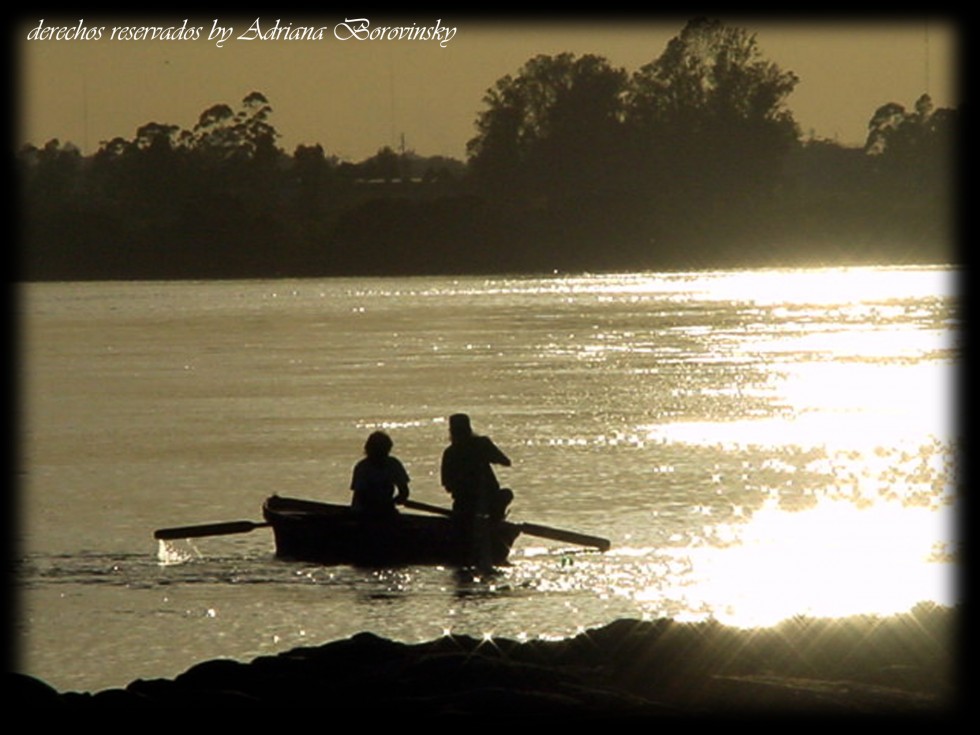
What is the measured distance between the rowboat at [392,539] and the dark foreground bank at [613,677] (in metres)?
7.09

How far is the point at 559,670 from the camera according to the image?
38.9 ft

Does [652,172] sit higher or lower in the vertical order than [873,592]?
higher

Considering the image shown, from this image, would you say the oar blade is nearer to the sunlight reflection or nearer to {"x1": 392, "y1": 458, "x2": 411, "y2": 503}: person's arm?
the sunlight reflection

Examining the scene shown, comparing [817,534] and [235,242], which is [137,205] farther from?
[817,534]

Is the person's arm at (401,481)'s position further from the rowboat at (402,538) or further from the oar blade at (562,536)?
the oar blade at (562,536)

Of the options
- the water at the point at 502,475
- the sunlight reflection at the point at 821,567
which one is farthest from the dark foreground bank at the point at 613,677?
the sunlight reflection at the point at 821,567

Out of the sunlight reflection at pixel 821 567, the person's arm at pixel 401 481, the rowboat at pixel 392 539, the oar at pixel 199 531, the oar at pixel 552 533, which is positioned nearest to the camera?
the sunlight reflection at pixel 821 567

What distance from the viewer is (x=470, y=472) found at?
20.7m

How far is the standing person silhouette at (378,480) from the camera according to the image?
20922 mm

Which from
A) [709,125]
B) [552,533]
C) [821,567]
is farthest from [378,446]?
[709,125]

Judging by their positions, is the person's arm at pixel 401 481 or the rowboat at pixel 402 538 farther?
the rowboat at pixel 402 538

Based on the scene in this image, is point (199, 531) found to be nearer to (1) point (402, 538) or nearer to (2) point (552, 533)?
(1) point (402, 538)

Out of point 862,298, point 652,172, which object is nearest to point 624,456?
point 862,298

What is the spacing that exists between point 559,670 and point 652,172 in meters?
171
